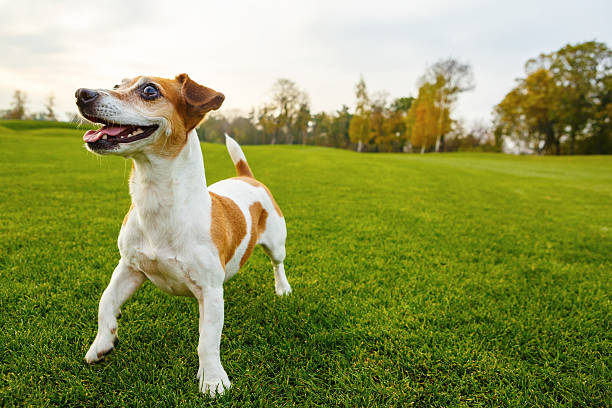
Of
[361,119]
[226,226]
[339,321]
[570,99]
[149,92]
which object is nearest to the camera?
[149,92]

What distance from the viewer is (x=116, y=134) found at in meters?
1.70

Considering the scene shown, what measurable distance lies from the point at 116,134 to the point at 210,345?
1.26 metres

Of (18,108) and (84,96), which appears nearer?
(84,96)

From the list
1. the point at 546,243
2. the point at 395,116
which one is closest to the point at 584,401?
the point at 546,243

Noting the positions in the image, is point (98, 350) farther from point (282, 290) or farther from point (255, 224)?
point (282, 290)

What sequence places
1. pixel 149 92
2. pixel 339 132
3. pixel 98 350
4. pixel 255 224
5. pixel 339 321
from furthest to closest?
pixel 339 132 < pixel 339 321 < pixel 255 224 < pixel 98 350 < pixel 149 92

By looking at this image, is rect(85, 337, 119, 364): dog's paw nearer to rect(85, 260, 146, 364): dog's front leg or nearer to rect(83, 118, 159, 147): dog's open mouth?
rect(85, 260, 146, 364): dog's front leg

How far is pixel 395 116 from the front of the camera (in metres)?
52.5

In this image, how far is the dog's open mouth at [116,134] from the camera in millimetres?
1653

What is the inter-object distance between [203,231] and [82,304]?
4.98 ft

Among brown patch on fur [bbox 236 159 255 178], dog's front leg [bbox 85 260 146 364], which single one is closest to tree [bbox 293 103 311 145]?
brown patch on fur [bbox 236 159 255 178]

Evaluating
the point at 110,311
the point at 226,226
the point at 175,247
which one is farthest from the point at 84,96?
the point at 110,311

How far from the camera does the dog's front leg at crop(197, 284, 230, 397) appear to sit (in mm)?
1884

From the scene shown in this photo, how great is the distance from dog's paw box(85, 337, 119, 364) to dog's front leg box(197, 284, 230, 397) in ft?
1.96
